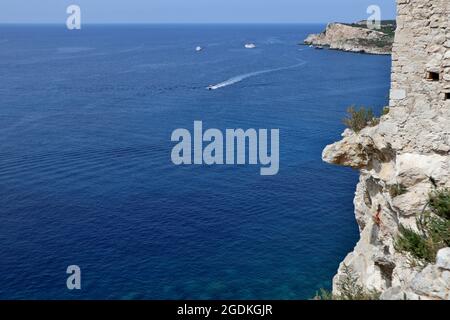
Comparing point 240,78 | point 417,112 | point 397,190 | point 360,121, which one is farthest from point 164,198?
point 240,78

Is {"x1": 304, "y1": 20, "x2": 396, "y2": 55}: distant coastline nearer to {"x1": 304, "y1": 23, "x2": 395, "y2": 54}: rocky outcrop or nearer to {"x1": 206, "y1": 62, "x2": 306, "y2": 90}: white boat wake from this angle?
{"x1": 304, "y1": 23, "x2": 395, "y2": 54}: rocky outcrop

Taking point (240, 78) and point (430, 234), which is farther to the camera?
point (240, 78)

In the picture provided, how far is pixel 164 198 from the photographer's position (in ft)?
146

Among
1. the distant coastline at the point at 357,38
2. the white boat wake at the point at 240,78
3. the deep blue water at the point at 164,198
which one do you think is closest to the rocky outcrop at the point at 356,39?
the distant coastline at the point at 357,38

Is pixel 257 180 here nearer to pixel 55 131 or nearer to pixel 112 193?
pixel 112 193

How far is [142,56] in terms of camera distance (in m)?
137

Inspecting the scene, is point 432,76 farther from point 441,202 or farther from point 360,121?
point 360,121

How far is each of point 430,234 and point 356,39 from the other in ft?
507

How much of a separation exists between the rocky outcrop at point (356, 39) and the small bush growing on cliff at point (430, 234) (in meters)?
133

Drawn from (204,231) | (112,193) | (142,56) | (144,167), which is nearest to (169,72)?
(142,56)

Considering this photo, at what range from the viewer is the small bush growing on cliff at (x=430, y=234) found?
11570 mm

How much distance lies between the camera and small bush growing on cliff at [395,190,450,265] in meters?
11.6

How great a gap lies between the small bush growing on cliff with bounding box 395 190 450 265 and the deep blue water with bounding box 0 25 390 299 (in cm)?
2080

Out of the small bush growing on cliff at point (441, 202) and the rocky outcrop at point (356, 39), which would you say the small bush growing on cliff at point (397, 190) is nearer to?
the small bush growing on cliff at point (441, 202)
